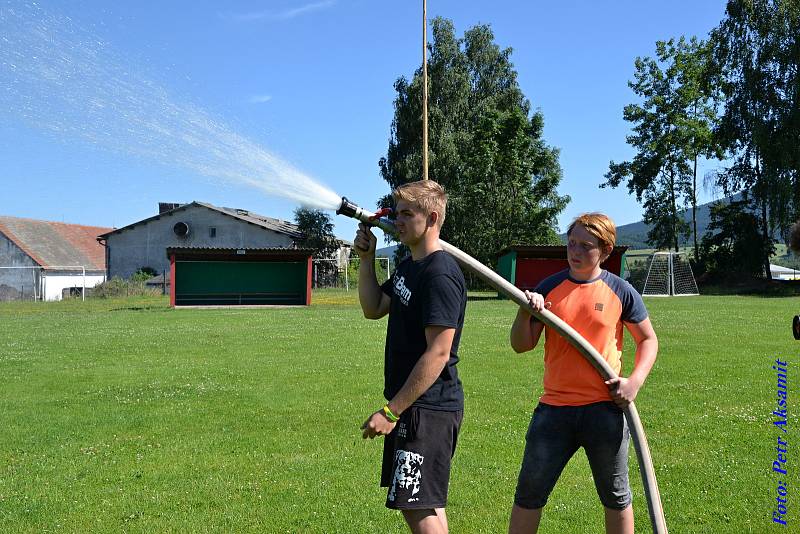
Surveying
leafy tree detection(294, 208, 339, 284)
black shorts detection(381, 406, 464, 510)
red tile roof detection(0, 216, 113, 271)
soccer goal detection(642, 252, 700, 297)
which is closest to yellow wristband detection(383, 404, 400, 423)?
black shorts detection(381, 406, 464, 510)

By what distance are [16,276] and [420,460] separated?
66094 millimetres

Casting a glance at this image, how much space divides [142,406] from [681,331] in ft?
49.4

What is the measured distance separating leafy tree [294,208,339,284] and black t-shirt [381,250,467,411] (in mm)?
55799

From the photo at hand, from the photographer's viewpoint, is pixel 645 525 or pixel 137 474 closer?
pixel 645 525

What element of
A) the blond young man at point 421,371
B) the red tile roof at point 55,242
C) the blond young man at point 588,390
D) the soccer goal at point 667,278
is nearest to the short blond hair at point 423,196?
the blond young man at point 421,371

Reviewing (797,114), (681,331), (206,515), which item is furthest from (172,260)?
(797,114)

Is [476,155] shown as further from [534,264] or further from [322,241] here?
[534,264]

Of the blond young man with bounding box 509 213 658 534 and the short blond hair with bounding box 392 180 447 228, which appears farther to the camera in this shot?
the blond young man with bounding box 509 213 658 534

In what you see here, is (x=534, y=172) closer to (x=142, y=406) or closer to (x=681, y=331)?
(x=681, y=331)

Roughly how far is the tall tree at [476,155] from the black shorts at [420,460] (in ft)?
182

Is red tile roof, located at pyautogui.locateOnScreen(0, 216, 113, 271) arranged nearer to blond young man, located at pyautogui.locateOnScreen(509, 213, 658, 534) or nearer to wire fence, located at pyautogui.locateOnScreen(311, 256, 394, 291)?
wire fence, located at pyautogui.locateOnScreen(311, 256, 394, 291)

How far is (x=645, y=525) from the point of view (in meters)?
5.45

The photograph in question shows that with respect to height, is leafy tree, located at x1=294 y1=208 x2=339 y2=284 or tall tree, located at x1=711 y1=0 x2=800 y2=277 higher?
tall tree, located at x1=711 y1=0 x2=800 y2=277

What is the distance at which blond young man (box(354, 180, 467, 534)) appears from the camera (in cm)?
382
